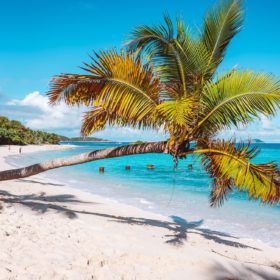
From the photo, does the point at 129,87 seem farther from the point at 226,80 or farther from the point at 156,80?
the point at 226,80

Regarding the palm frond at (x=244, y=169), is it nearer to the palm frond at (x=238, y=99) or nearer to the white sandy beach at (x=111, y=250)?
the palm frond at (x=238, y=99)

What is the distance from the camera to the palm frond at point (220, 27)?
5.94 m

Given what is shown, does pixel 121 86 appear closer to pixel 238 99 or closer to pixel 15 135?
pixel 238 99

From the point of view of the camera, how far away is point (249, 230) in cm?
997

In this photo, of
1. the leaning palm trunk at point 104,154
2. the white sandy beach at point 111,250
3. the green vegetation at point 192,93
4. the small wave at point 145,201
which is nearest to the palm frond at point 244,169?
the green vegetation at point 192,93

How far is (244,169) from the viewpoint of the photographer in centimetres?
504

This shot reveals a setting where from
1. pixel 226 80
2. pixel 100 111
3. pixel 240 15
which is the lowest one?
pixel 100 111

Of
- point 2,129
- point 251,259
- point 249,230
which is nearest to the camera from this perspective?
point 251,259

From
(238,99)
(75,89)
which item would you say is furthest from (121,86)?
(238,99)

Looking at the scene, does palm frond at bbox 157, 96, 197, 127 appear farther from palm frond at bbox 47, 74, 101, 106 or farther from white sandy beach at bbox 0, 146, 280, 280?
white sandy beach at bbox 0, 146, 280, 280

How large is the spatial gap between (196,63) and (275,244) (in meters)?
5.54

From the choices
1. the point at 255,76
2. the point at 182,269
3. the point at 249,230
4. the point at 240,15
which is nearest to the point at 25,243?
the point at 182,269

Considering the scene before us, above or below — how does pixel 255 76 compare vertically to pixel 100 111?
above

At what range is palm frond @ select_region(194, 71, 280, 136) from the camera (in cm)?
517
